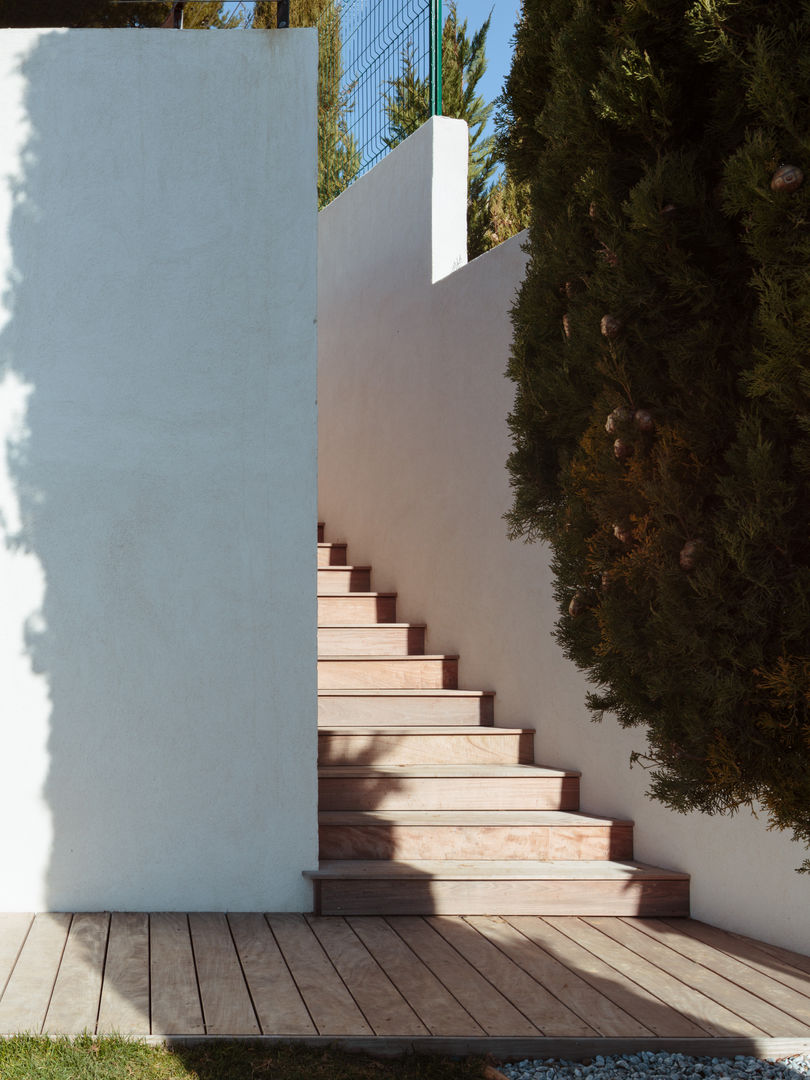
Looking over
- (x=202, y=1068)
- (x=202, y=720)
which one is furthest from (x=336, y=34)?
(x=202, y=1068)

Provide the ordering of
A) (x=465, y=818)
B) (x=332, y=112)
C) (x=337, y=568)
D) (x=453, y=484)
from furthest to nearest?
1. (x=332, y=112)
2. (x=337, y=568)
3. (x=453, y=484)
4. (x=465, y=818)

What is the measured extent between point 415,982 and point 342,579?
3.53 meters

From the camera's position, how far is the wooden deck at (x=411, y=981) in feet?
10.1

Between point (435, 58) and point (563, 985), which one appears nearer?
point (563, 985)

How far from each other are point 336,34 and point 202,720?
19.7ft

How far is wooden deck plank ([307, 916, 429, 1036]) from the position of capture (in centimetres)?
312

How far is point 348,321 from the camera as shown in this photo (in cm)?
765

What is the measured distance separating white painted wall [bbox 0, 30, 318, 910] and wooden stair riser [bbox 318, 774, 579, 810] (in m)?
0.46

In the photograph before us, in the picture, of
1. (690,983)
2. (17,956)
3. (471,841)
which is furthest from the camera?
(471,841)

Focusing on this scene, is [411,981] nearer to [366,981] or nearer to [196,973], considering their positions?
[366,981]

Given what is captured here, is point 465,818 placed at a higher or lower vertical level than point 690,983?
higher

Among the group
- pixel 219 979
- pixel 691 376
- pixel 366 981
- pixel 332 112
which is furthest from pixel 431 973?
pixel 332 112

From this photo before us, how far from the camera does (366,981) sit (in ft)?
11.3

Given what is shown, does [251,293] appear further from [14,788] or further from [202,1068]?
[202,1068]
